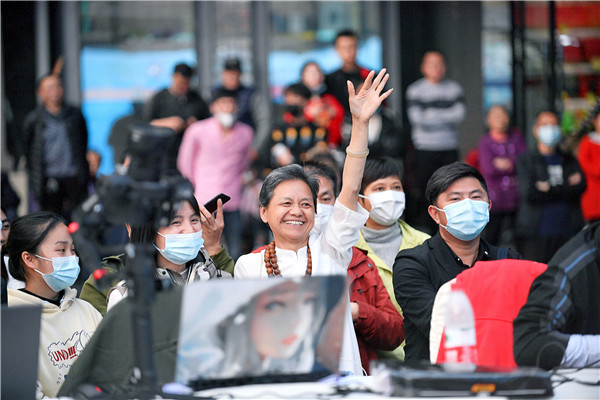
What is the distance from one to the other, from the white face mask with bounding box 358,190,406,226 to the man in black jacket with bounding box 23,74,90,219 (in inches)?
139

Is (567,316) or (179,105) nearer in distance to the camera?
(567,316)

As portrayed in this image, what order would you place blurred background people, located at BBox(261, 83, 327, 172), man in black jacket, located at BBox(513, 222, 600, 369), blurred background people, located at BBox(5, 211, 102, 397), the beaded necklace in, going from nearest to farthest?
man in black jacket, located at BBox(513, 222, 600, 369) → blurred background people, located at BBox(5, 211, 102, 397) → the beaded necklace → blurred background people, located at BBox(261, 83, 327, 172)

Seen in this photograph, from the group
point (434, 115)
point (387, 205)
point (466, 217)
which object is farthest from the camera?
point (434, 115)

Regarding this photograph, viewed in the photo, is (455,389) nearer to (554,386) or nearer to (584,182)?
(554,386)

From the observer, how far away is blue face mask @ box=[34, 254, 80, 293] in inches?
158

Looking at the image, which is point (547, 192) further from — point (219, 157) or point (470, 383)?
point (470, 383)

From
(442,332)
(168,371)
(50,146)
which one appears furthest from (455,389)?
(50,146)

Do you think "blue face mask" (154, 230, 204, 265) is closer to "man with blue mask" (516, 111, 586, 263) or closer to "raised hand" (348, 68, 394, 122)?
"raised hand" (348, 68, 394, 122)

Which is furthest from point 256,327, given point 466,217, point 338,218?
point 466,217

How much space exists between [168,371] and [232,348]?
41 centimetres


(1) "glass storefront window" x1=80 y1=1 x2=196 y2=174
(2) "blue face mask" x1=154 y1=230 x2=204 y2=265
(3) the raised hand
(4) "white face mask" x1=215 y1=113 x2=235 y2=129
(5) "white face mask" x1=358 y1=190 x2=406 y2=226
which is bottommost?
(2) "blue face mask" x1=154 y1=230 x2=204 y2=265

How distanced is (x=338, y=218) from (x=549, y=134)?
4.10m

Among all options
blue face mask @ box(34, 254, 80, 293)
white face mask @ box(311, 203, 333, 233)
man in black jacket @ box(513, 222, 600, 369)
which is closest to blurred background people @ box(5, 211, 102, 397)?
blue face mask @ box(34, 254, 80, 293)

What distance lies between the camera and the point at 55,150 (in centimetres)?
764
